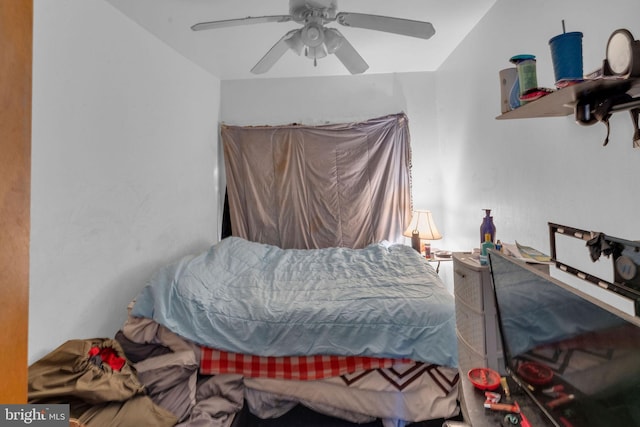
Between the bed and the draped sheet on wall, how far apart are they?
5.11ft

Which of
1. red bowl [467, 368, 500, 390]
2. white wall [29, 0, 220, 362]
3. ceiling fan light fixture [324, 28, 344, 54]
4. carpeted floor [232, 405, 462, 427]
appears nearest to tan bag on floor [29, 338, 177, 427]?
white wall [29, 0, 220, 362]

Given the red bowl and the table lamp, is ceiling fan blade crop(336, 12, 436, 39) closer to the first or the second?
the red bowl

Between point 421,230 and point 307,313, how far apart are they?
A: 179 cm

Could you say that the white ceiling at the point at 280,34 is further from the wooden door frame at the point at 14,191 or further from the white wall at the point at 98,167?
the wooden door frame at the point at 14,191

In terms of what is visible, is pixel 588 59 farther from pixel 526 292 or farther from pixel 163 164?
pixel 163 164

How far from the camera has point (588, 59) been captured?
1.32 metres

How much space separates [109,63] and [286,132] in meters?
1.80

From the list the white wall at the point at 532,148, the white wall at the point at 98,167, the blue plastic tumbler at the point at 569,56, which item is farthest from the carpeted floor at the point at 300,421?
the blue plastic tumbler at the point at 569,56

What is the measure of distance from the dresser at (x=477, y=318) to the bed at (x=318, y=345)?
11 centimetres

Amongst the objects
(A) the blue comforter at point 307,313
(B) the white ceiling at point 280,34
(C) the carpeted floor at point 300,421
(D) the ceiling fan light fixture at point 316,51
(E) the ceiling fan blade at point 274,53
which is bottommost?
(C) the carpeted floor at point 300,421

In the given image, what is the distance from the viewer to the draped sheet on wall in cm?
336

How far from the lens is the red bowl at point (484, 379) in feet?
3.18

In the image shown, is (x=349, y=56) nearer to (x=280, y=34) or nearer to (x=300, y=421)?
(x=280, y=34)

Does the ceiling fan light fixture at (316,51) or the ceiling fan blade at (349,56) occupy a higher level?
the ceiling fan blade at (349,56)
